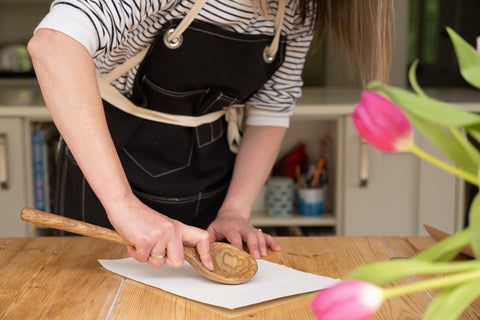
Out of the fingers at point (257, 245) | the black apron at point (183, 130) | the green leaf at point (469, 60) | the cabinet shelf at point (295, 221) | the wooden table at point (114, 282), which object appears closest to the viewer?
the green leaf at point (469, 60)

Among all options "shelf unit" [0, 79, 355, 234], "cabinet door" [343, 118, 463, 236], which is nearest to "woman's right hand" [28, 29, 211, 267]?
"shelf unit" [0, 79, 355, 234]

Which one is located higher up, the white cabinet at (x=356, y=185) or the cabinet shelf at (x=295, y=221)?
the white cabinet at (x=356, y=185)

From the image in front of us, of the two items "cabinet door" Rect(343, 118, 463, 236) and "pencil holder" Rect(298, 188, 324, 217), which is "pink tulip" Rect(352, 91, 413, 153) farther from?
"pencil holder" Rect(298, 188, 324, 217)

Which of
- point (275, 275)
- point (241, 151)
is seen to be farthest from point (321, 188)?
point (275, 275)

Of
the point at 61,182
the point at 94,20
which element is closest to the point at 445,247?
the point at 94,20

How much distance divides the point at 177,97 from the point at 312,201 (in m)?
1.21

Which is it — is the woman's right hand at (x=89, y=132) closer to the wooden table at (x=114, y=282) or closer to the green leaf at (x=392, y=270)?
the wooden table at (x=114, y=282)

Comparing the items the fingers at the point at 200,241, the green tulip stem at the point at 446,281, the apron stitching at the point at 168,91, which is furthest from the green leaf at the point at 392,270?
the apron stitching at the point at 168,91

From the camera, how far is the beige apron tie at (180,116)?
0.99 m

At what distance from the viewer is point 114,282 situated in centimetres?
80

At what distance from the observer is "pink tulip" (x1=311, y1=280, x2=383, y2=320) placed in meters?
0.32

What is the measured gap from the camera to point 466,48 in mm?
440

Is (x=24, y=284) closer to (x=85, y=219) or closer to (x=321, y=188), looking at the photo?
(x=85, y=219)

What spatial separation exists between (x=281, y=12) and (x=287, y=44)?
4.9 inches
